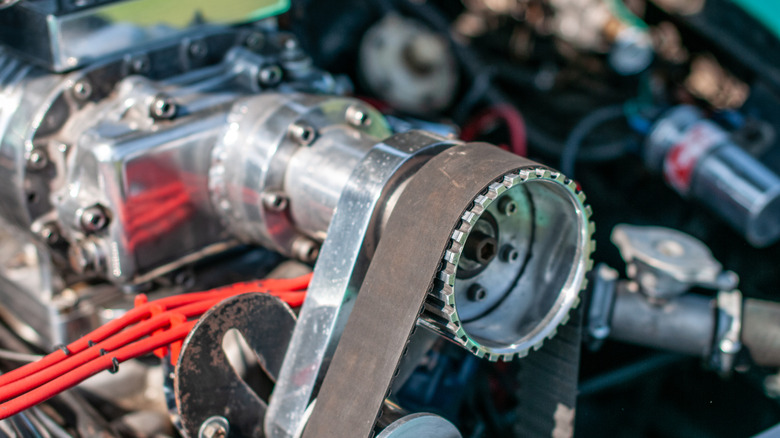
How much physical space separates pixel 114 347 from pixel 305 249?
0.26 meters

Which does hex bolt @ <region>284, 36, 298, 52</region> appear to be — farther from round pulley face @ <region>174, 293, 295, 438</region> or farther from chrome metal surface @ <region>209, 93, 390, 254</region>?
round pulley face @ <region>174, 293, 295, 438</region>

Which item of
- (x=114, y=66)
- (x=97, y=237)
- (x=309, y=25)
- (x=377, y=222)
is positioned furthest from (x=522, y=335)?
(x=309, y=25)

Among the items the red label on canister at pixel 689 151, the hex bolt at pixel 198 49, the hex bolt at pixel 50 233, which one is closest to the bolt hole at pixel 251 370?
the hex bolt at pixel 50 233

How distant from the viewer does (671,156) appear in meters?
1.38

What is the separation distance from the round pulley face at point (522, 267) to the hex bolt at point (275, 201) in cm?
25

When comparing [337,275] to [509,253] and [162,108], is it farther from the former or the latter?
[162,108]

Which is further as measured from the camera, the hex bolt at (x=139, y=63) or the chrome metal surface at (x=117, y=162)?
the hex bolt at (x=139, y=63)

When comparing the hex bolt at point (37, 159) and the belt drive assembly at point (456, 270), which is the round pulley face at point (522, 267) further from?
the hex bolt at point (37, 159)

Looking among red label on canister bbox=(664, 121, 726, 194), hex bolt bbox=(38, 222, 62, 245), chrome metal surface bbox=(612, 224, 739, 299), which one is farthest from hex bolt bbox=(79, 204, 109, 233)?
red label on canister bbox=(664, 121, 726, 194)

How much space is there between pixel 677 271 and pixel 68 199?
77 centimetres

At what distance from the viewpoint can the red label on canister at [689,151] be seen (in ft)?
4.36

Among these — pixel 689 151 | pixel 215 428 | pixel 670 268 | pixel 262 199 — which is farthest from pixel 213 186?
pixel 689 151

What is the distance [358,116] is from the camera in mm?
881

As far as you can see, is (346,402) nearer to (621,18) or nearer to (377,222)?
(377,222)
